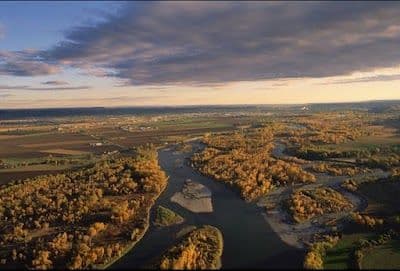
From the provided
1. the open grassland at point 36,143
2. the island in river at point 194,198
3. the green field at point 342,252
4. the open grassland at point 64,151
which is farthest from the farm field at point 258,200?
the open grassland at point 36,143

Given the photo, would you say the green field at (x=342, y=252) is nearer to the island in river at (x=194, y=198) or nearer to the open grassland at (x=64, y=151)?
the island in river at (x=194, y=198)

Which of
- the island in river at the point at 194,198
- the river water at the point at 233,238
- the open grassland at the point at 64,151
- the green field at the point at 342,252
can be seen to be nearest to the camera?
the green field at the point at 342,252

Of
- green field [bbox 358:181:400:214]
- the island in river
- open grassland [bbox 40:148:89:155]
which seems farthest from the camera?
open grassland [bbox 40:148:89:155]

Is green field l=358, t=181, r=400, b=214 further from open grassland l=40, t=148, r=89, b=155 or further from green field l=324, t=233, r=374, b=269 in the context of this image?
open grassland l=40, t=148, r=89, b=155

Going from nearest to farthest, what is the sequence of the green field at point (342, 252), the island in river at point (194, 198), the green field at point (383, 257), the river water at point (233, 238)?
the green field at point (383, 257) < the green field at point (342, 252) < the river water at point (233, 238) < the island in river at point (194, 198)

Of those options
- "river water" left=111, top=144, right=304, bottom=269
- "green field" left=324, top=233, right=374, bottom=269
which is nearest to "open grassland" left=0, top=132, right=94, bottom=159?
"river water" left=111, top=144, right=304, bottom=269


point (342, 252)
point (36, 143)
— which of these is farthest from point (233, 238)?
point (36, 143)

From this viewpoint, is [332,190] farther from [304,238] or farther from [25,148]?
[25,148]

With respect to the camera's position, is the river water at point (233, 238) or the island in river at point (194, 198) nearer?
the river water at point (233, 238)
